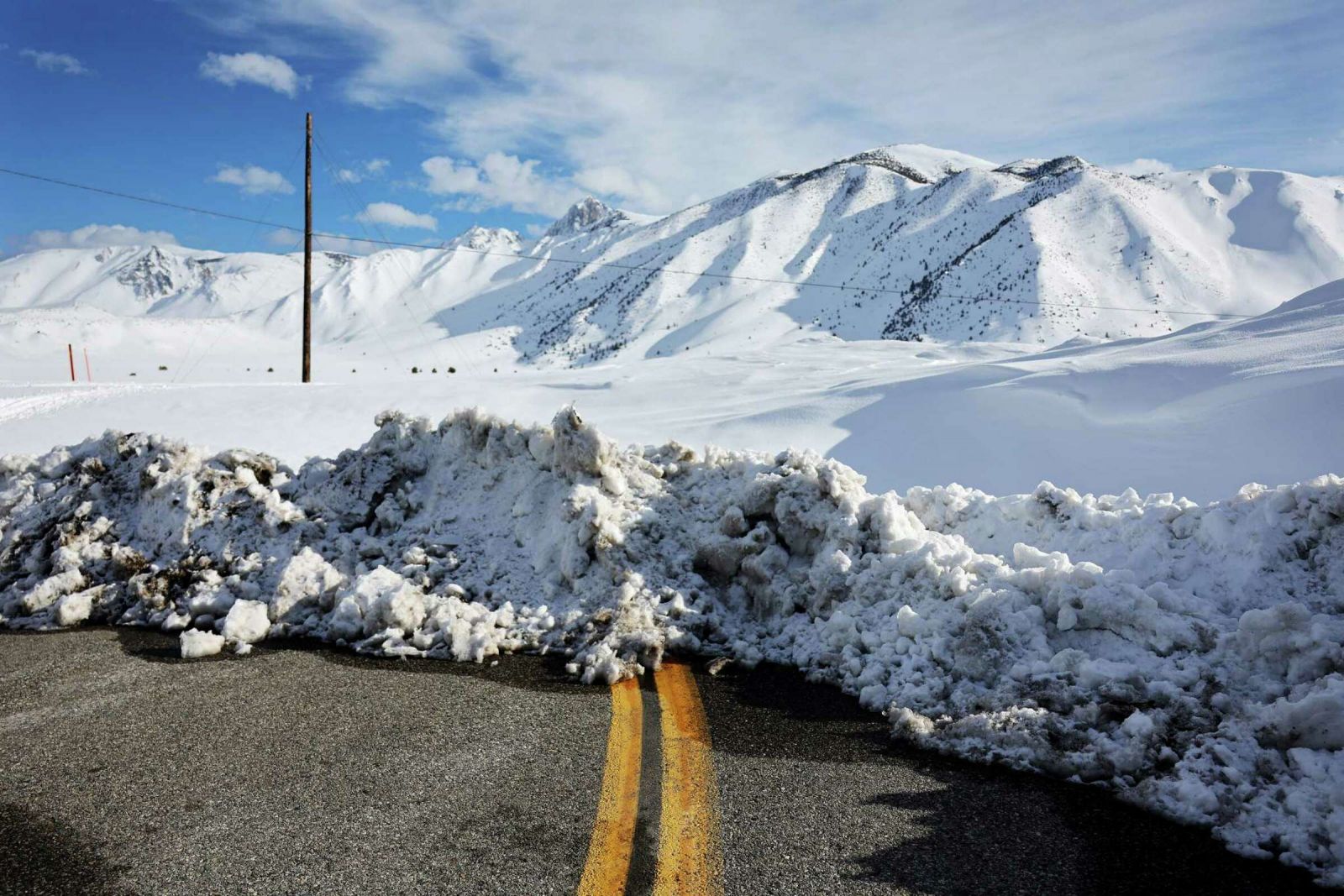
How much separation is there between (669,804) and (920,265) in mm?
61962

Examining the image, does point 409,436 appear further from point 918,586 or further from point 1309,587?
point 1309,587

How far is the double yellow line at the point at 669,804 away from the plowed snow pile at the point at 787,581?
18.7 inches

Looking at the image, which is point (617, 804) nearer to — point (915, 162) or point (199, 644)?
point (199, 644)

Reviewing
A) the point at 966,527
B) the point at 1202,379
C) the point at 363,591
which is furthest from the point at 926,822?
the point at 1202,379

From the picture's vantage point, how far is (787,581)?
15.4ft

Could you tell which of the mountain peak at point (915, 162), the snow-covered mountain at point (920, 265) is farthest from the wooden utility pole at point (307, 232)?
the mountain peak at point (915, 162)

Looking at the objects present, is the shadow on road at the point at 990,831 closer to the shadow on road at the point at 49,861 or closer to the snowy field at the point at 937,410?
the shadow on road at the point at 49,861

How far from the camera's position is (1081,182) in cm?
6147

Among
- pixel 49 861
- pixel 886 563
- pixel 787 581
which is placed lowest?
pixel 49 861

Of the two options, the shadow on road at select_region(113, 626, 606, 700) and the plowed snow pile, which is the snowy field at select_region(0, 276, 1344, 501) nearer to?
the plowed snow pile

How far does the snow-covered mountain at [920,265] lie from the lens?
46.6m

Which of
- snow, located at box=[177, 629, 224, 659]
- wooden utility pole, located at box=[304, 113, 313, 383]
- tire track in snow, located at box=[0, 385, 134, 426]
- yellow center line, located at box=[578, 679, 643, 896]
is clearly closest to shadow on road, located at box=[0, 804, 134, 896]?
yellow center line, located at box=[578, 679, 643, 896]

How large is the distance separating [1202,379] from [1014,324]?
3679cm

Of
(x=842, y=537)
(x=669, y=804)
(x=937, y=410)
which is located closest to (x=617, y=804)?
(x=669, y=804)
